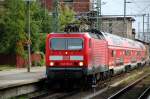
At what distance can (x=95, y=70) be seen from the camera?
28078 millimetres

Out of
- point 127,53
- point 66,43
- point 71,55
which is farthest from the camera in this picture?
point 127,53

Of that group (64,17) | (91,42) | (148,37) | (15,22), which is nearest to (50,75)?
(91,42)

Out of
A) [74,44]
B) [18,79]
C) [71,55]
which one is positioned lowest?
[18,79]

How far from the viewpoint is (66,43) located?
2641cm

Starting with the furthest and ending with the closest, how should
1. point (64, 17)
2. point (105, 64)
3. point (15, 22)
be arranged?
point (64, 17) → point (15, 22) → point (105, 64)

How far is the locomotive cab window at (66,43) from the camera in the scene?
26297 millimetres

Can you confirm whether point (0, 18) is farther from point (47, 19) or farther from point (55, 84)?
point (55, 84)

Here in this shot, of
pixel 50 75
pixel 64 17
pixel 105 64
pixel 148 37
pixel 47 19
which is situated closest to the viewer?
pixel 50 75

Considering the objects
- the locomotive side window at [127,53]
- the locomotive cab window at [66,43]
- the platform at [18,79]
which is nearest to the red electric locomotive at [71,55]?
the locomotive cab window at [66,43]

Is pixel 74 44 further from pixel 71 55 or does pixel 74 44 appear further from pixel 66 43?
pixel 71 55

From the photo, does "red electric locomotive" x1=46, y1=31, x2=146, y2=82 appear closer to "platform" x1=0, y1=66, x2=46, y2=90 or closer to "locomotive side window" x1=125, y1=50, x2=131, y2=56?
"platform" x1=0, y1=66, x2=46, y2=90

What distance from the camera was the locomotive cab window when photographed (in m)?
26.3

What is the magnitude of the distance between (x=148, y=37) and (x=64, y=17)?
50.4 meters

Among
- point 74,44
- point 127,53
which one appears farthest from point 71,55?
point 127,53
